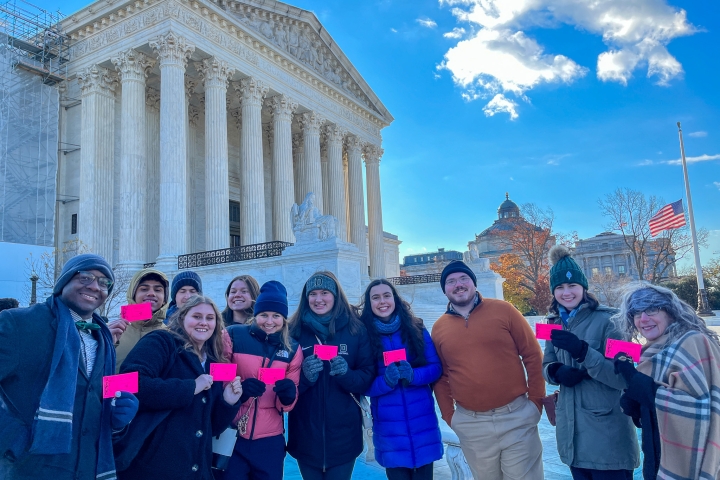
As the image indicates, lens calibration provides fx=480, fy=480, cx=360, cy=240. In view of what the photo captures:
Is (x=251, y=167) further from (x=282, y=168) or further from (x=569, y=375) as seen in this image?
(x=569, y=375)

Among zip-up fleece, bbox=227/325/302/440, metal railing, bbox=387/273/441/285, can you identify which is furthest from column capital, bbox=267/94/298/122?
zip-up fleece, bbox=227/325/302/440

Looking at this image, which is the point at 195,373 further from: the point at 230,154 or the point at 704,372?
the point at 230,154

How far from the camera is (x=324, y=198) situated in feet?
119

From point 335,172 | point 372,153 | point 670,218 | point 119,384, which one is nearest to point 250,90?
point 335,172

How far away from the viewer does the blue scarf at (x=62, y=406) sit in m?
2.78

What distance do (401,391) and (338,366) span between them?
0.69m

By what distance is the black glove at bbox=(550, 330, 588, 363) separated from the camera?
3.77 m

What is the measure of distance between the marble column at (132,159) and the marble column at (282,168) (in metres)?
7.53

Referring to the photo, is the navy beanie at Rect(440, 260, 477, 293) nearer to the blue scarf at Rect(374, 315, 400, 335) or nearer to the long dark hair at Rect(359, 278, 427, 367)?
the long dark hair at Rect(359, 278, 427, 367)

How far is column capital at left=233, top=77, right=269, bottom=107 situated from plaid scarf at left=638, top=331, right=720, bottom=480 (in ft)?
84.4

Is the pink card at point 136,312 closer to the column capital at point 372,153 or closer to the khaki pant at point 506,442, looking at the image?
the khaki pant at point 506,442

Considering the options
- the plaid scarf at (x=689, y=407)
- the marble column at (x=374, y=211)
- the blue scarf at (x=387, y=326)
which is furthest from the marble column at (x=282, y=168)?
the plaid scarf at (x=689, y=407)

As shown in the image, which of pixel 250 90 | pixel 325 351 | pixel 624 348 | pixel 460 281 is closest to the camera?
pixel 624 348

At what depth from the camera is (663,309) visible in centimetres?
352
